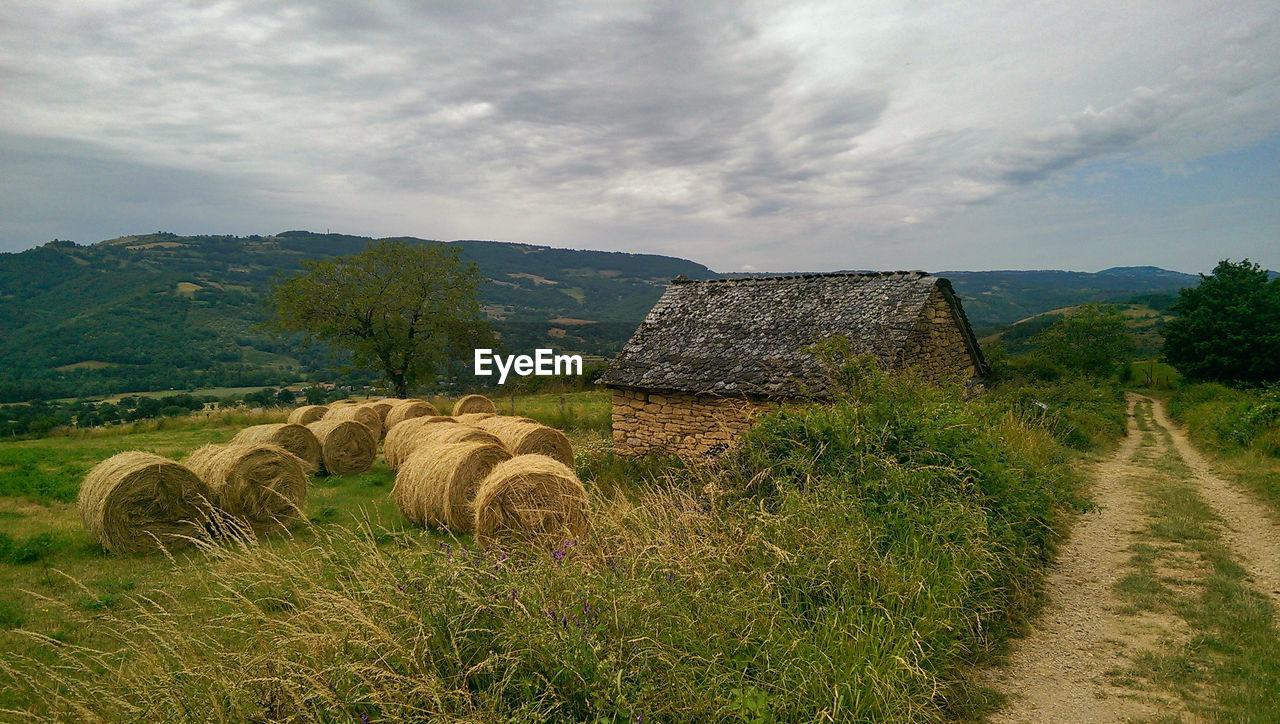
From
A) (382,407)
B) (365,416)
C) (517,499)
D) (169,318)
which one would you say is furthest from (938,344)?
(169,318)

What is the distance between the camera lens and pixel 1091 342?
50.7m

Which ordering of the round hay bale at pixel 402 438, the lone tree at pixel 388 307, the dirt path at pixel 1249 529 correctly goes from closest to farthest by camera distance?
the dirt path at pixel 1249 529, the round hay bale at pixel 402 438, the lone tree at pixel 388 307

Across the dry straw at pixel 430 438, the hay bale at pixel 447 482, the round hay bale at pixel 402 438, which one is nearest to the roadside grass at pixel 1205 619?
the hay bale at pixel 447 482

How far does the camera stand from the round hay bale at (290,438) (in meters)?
14.3

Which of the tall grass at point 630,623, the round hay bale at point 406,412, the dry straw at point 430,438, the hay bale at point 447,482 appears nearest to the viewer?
the tall grass at point 630,623

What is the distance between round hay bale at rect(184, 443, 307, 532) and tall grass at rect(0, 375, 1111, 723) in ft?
12.1

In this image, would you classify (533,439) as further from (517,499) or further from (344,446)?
(344,446)

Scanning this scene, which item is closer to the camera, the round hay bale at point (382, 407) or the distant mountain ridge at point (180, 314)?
the round hay bale at point (382, 407)

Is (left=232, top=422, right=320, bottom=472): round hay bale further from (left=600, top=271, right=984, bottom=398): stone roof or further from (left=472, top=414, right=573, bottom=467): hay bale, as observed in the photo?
(left=600, top=271, right=984, bottom=398): stone roof

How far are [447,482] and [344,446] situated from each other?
6.90m

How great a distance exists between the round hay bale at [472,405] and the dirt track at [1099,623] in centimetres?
1830

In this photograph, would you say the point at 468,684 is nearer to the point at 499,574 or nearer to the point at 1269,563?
the point at 499,574

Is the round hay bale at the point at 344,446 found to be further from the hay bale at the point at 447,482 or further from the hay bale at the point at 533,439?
the hay bale at the point at 447,482

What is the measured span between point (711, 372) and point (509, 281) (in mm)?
138106
